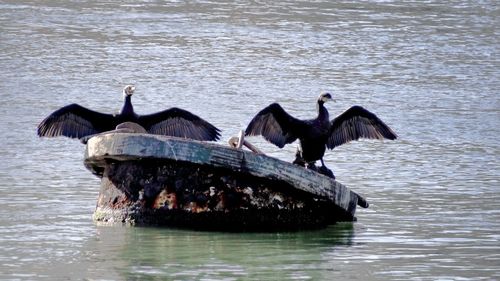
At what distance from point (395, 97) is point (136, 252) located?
10513 mm

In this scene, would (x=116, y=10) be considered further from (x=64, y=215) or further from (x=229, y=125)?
(x=64, y=215)

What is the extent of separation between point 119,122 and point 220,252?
2360 millimetres

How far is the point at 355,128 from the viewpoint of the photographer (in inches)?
579

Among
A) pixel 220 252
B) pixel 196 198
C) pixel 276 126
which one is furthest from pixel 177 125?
pixel 220 252

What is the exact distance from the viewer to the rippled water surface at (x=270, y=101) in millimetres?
12008

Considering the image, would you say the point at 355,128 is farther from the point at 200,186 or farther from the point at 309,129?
the point at 200,186

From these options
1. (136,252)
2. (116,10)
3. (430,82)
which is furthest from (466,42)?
(136,252)

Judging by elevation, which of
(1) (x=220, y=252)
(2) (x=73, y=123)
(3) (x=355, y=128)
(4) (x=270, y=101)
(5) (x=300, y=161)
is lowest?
(1) (x=220, y=252)

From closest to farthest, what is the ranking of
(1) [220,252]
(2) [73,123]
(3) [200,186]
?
(1) [220,252] < (3) [200,186] < (2) [73,123]

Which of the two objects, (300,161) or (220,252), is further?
(300,161)

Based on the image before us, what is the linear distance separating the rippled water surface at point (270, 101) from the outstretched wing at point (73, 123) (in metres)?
0.78

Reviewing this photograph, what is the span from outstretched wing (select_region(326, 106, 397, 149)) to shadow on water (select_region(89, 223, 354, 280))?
108 cm

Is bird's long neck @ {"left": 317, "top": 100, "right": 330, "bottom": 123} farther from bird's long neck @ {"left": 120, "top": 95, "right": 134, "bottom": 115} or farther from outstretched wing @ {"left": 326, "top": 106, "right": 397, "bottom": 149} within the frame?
bird's long neck @ {"left": 120, "top": 95, "right": 134, "bottom": 115}

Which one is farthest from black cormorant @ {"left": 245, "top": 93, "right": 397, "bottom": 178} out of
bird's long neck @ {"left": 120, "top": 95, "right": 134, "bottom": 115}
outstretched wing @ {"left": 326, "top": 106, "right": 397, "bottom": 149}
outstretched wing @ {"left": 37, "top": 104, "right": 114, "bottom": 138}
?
outstretched wing @ {"left": 37, "top": 104, "right": 114, "bottom": 138}
